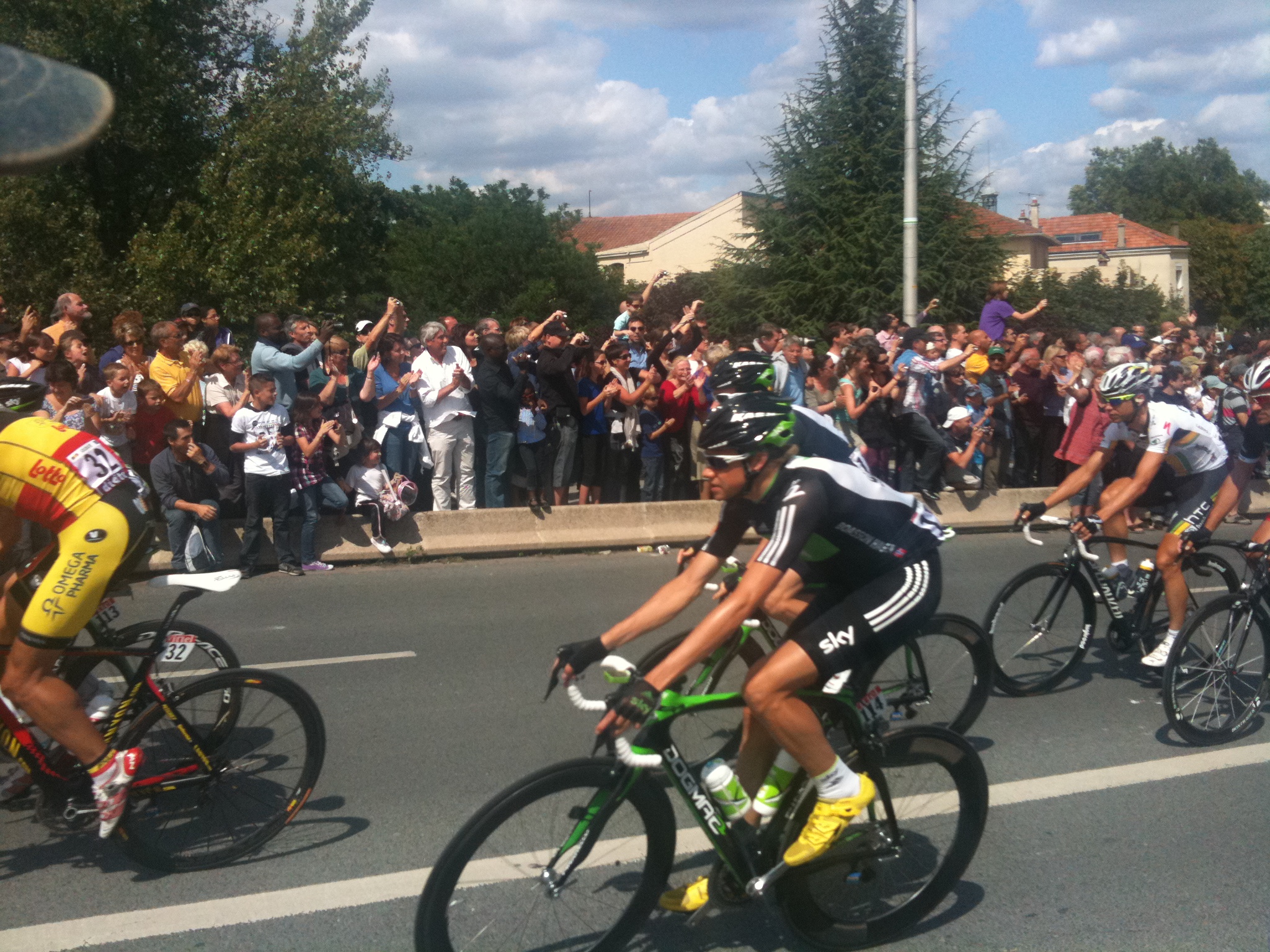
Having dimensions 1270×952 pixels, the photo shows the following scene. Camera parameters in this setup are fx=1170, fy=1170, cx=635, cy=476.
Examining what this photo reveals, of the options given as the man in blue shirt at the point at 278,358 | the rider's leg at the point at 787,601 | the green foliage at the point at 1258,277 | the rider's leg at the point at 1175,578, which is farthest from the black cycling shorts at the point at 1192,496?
the green foliage at the point at 1258,277

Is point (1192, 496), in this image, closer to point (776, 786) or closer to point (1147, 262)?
point (776, 786)

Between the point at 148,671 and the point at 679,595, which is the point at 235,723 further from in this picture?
the point at 679,595

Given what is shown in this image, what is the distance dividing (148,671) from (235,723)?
41cm

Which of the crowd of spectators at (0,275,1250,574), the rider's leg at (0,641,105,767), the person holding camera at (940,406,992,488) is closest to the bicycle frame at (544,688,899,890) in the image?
the rider's leg at (0,641,105,767)

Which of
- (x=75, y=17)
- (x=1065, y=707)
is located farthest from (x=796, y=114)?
(x=1065, y=707)

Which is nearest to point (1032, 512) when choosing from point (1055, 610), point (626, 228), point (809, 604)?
point (1055, 610)

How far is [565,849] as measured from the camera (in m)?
3.54

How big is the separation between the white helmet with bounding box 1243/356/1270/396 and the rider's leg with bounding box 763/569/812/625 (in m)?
3.96

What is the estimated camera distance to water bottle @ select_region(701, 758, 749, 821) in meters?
3.77

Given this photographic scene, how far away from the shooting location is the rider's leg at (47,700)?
4.35 m

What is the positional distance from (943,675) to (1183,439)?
2.37m

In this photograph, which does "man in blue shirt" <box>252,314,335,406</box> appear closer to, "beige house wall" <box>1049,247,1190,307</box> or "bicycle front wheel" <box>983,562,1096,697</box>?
"bicycle front wheel" <box>983,562,1096,697</box>

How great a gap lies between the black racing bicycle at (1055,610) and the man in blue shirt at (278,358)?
22.8 feet

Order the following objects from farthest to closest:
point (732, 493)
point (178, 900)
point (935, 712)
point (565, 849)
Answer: point (935, 712), point (178, 900), point (732, 493), point (565, 849)
